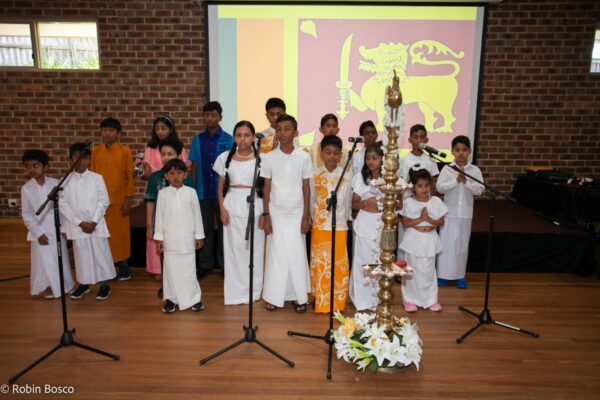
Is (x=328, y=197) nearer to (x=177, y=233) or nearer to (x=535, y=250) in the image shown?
(x=177, y=233)

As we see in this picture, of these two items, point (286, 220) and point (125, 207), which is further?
point (125, 207)

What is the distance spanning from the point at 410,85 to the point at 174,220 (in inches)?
157

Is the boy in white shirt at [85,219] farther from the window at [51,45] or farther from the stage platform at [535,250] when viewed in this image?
the stage platform at [535,250]

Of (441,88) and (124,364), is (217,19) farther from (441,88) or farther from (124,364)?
(124,364)

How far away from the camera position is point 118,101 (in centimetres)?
624

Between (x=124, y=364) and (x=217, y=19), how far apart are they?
464 centimetres

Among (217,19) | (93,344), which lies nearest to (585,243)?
(93,344)

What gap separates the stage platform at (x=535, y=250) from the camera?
15.4 feet

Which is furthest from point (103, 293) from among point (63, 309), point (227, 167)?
point (227, 167)

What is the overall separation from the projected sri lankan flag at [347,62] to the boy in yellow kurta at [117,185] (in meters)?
2.10

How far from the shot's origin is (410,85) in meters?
6.17

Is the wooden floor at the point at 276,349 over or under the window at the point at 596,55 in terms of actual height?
under

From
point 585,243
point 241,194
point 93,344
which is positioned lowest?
point 93,344

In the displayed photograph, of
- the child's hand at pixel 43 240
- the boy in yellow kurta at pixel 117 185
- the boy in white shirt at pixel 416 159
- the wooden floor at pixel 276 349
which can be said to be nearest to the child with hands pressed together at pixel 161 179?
the boy in yellow kurta at pixel 117 185
